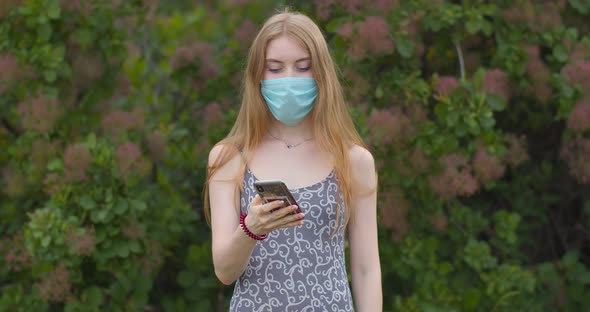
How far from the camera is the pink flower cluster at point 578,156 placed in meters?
4.00

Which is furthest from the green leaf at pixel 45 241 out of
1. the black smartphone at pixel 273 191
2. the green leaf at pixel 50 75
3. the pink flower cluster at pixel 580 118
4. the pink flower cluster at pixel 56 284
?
the pink flower cluster at pixel 580 118

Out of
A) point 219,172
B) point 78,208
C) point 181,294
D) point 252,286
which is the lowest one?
point 181,294

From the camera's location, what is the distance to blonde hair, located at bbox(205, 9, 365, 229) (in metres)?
2.49

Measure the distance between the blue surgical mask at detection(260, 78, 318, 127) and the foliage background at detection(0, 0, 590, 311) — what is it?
1.14 m

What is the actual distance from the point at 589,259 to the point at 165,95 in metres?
2.28

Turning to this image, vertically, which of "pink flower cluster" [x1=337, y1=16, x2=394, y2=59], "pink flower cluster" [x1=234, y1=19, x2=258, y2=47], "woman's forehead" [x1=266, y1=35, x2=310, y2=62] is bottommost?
"pink flower cluster" [x1=234, y1=19, x2=258, y2=47]

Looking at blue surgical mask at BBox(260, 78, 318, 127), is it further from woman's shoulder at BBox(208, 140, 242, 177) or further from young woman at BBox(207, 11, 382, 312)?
woman's shoulder at BBox(208, 140, 242, 177)

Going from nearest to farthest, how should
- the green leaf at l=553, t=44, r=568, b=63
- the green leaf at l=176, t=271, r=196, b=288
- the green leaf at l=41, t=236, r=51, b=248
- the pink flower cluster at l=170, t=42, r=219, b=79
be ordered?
the green leaf at l=41, t=236, r=51, b=248 < the green leaf at l=553, t=44, r=568, b=63 < the green leaf at l=176, t=271, r=196, b=288 < the pink flower cluster at l=170, t=42, r=219, b=79

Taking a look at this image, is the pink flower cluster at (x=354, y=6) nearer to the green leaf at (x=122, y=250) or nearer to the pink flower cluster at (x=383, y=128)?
the pink flower cluster at (x=383, y=128)

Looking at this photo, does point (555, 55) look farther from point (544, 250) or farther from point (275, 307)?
point (275, 307)

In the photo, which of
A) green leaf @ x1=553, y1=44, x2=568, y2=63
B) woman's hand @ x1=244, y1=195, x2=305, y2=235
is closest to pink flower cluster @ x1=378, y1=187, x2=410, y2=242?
green leaf @ x1=553, y1=44, x2=568, y2=63

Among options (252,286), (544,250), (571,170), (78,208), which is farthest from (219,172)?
(544,250)

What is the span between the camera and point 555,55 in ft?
13.4

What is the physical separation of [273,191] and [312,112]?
1.48 feet
